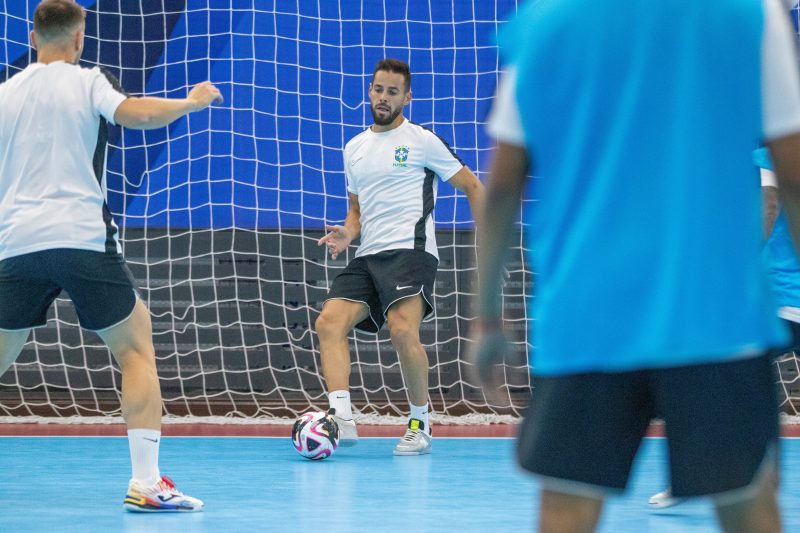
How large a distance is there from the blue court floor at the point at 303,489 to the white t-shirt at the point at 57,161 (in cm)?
97

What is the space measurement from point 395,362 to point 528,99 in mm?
7445

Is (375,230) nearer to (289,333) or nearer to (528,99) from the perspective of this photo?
(289,333)

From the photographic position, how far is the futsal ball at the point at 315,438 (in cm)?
590

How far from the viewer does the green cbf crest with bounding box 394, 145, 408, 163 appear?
22.2 feet

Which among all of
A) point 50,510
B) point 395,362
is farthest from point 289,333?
point 50,510

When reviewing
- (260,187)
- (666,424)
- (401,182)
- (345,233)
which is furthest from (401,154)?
(666,424)

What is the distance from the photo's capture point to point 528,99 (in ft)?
5.82

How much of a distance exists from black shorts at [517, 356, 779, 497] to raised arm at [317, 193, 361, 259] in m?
4.40

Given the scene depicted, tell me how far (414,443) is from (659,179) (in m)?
4.75

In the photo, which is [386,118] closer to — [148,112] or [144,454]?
[148,112]

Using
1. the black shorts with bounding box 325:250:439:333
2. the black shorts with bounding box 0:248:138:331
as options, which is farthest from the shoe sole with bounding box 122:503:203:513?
the black shorts with bounding box 325:250:439:333

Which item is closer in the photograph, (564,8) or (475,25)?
(564,8)

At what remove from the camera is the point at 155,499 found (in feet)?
13.6

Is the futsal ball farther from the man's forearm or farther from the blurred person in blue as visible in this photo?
the blurred person in blue
